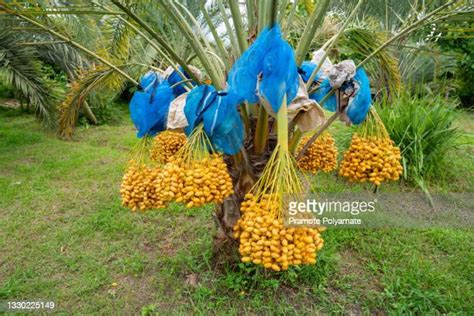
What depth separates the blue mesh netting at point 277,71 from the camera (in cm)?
123

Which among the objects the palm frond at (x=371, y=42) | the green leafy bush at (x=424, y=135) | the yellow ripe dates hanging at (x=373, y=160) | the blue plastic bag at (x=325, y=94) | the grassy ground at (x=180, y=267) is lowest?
the grassy ground at (x=180, y=267)

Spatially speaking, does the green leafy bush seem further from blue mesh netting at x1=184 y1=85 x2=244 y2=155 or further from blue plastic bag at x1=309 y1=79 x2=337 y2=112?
blue mesh netting at x1=184 y1=85 x2=244 y2=155

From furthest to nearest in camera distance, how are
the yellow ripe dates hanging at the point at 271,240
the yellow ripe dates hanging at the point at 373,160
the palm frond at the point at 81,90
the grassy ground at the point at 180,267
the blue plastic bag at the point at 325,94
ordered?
the palm frond at the point at 81,90 < the grassy ground at the point at 180,267 < the blue plastic bag at the point at 325,94 < the yellow ripe dates hanging at the point at 373,160 < the yellow ripe dates hanging at the point at 271,240

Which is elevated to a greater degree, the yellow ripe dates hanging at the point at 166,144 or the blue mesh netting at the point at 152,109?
the blue mesh netting at the point at 152,109

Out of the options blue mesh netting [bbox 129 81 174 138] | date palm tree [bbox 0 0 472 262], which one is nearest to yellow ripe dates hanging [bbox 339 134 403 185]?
date palm tree [bbox 0 0 472 262]

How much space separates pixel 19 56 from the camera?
4855 mm

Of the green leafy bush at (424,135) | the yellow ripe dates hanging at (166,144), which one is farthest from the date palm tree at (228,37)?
the green leafy bush at (424,135)

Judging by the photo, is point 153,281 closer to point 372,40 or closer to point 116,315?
point 116,315

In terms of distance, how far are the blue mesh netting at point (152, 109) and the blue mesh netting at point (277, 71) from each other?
0.61 meters

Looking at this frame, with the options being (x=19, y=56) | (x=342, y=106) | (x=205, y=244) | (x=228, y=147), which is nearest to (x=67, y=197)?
(x=205, y=244)

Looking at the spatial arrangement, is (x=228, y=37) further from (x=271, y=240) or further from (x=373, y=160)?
(x=271, y=240)

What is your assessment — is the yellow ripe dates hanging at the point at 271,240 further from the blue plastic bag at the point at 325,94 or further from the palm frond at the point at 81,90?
the palm frond at the point at 81,90

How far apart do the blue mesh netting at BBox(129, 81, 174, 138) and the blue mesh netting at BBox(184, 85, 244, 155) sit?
292mm

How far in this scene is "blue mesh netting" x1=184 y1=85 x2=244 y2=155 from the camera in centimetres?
138
